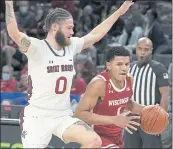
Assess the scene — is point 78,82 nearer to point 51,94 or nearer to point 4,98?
point 4,98

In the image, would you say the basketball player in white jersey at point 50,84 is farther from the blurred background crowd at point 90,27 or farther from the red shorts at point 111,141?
the blurred background crowd at point 90,27

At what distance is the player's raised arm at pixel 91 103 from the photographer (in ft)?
19.9

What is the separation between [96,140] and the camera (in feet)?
18.6

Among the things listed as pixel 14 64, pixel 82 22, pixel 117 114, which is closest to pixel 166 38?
pixel 82 22

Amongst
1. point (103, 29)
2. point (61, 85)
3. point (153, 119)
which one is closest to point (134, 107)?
point (153, 119)

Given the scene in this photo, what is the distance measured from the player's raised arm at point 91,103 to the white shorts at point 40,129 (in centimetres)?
18

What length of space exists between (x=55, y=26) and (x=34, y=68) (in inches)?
17.3

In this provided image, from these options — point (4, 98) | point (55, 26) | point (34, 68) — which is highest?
point (55, 26)

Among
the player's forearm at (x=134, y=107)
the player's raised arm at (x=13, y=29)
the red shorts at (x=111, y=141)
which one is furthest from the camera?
the player's forearm at (x=134, y=107)

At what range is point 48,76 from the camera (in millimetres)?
5965

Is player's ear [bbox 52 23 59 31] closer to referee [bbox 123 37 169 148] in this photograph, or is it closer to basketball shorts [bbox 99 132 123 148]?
basketball shorts [bbox 99 132 123 148]

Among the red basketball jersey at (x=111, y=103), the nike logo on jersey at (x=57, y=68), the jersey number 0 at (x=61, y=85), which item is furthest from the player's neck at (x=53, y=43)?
the red basketball jersey at (x=111, y=103)

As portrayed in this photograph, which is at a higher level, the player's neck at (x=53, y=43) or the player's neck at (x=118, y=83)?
the player's neck at (x=53, y=43)

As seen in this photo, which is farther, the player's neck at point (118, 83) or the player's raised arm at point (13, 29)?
the player's neck at point (118, 83)
